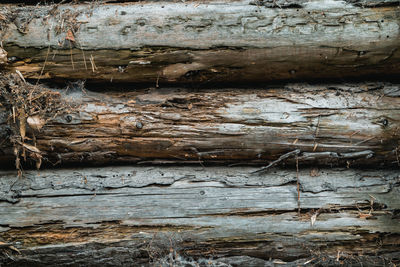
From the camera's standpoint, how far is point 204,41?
2.30m

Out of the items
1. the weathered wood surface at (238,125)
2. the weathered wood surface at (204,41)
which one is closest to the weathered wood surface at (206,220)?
the weathered wood surface at (238,125)

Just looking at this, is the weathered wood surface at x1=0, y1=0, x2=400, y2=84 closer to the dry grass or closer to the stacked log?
the stacked log

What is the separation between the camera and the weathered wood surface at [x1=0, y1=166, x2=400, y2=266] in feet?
7.71

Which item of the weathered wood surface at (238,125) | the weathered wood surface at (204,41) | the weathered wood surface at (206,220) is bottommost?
the weathered wood surface at (206,220)

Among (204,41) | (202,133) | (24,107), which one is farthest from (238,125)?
(24,107)

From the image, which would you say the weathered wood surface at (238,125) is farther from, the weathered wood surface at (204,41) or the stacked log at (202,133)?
the weathered wood surface at (204,41)

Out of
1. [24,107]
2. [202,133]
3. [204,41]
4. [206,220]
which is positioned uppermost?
[204,41]

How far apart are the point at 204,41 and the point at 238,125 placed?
2.07 ft

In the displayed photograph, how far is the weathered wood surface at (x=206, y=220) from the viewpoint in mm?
2350

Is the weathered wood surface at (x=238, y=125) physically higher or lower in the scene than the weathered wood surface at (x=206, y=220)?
higher

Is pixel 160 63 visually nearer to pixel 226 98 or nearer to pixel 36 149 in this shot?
pixel 226 98

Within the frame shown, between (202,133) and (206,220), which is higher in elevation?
(202,133)

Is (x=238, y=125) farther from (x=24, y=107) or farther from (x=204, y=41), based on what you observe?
(x=24, y=107)

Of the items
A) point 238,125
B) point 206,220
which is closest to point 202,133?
point 238,125
